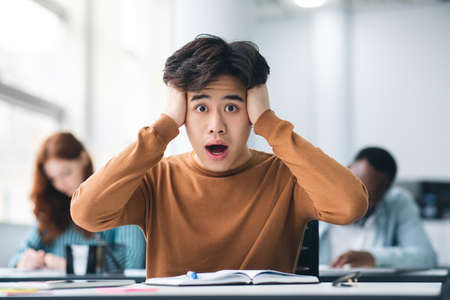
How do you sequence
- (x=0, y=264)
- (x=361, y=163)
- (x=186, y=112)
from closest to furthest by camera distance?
(x=186, y=112), (x=361, y=163), (x=0, y=264)

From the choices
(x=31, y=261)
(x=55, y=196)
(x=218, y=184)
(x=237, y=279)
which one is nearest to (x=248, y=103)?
(x=218, y=184)

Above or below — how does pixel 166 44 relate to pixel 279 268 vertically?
above

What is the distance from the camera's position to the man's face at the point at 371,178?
281 centimetres

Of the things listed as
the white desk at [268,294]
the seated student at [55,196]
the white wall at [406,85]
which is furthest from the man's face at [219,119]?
the white wall at [406,85]

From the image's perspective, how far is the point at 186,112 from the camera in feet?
5.00

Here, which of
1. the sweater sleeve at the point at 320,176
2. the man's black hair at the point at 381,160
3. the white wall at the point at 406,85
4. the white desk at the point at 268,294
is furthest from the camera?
the white wall at the point at 406,85

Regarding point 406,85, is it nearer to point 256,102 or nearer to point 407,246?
point 407,246

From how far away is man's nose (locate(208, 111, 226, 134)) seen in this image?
146 cm

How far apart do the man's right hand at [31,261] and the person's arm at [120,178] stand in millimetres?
1017

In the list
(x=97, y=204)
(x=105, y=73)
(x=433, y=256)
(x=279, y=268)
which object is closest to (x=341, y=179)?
(x=279, y=268)

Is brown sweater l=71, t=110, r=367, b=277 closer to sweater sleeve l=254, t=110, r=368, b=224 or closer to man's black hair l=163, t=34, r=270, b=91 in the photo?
sweater sleeve l=254, t=110, r=368, b=224

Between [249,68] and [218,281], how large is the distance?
0.62 metres

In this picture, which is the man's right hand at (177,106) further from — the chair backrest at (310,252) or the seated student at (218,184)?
the chair backrest at (310,252)

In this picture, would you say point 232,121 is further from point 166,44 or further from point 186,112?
point 166,44
